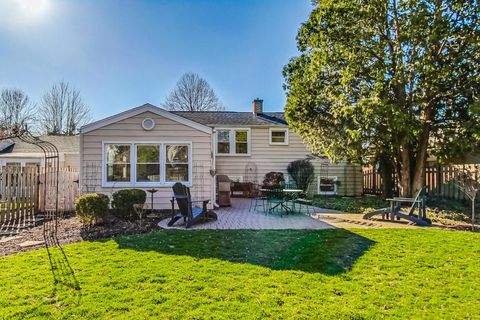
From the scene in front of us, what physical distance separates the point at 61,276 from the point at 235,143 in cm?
1362

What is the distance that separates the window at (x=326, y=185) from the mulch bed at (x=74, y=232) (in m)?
10.7

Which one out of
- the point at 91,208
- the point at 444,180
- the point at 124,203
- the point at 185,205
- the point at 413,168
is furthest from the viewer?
the point at 444,180

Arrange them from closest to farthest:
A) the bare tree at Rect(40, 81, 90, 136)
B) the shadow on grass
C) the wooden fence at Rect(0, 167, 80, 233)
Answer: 1. the shadow on grass
2. the wooden fence at Rect(0, 167, 80, 233)
3. the bare tree at Rect(40, 81, 90, 136)

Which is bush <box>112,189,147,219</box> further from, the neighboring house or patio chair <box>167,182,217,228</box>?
the neighboring house

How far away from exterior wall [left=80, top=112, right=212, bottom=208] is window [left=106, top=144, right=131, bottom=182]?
0.85 feet

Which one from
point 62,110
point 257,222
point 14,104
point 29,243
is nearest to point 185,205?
point 257,222

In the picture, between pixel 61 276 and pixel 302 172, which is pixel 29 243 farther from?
pixel 302 172

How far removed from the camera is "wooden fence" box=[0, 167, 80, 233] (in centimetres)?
935

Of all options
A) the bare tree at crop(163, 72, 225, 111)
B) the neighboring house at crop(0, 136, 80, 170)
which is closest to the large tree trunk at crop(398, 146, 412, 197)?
the neighboring house at crop(0, 136, 80, 170)

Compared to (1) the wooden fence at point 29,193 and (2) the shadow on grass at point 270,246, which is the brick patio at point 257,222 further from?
(1) the wooden fence at point 29,193

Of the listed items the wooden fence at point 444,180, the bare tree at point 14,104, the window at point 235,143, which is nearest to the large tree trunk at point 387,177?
the wooden fence at point 444,180

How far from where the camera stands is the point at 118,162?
11.1 m

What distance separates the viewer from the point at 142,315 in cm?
347

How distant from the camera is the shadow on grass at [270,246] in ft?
17.4
